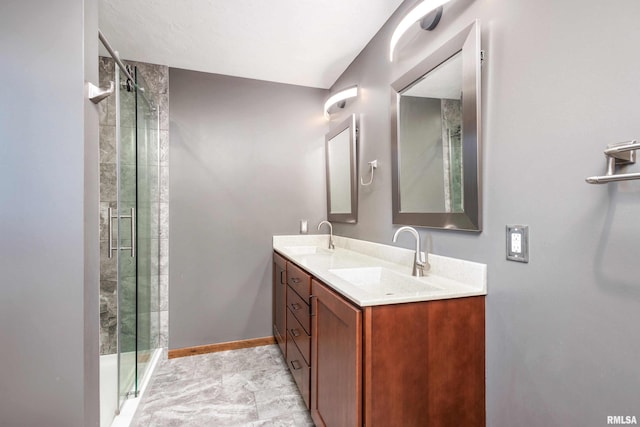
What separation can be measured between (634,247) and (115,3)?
267cm

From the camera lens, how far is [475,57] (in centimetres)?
119

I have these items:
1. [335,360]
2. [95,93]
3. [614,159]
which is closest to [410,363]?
[335,360]

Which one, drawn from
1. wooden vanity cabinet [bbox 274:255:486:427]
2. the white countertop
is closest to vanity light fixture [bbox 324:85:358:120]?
the white countertop

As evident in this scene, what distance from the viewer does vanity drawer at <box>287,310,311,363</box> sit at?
1648mm

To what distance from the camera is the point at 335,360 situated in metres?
1.25

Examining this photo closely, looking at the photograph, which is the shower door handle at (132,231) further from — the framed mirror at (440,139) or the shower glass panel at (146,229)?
the framed mirror at (440,139)

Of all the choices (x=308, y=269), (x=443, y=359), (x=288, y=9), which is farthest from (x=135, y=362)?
(x=288, y=9)

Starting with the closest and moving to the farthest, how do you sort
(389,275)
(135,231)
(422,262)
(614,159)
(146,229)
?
(614,159) → (422,262) → (389,275) → (135,231) → (146,229)

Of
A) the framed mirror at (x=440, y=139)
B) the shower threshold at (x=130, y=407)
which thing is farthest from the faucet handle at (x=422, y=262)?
the shower threshold at (x=130, y=407)

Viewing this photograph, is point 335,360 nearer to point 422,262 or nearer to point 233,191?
point 422,262

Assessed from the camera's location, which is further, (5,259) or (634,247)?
(5,259)

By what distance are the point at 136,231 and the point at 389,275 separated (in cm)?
173

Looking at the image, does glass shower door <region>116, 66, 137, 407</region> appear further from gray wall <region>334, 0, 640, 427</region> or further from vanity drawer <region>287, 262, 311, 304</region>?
gray wall <region>334, 0, 640, 427</region>

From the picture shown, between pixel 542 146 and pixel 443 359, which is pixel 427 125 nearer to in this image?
pixel 542 146
